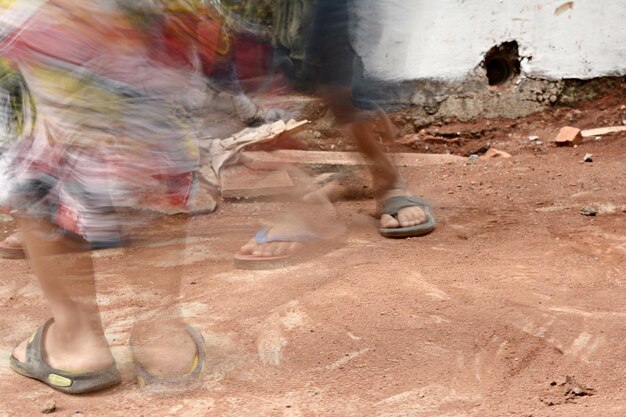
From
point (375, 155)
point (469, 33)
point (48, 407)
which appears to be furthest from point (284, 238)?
point (469, 33)

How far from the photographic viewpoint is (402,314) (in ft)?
7.98

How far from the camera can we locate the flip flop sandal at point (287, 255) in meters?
2.88

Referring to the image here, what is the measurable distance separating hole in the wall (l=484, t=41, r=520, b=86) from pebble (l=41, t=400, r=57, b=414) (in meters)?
3.29

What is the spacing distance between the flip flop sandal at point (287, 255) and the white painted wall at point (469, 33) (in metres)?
1.68

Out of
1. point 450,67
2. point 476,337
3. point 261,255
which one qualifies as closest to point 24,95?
point 261,255

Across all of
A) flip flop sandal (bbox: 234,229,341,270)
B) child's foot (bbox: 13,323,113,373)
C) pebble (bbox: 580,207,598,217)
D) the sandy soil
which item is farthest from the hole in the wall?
child's foot (bbox: 13,323,113,373)

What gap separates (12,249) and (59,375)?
120cm

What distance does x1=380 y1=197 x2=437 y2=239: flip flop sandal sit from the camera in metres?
3.11

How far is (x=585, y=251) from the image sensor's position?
2.89 m

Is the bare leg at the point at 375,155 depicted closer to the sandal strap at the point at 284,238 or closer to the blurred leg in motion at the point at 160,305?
the sandal strap at the point at 284,238

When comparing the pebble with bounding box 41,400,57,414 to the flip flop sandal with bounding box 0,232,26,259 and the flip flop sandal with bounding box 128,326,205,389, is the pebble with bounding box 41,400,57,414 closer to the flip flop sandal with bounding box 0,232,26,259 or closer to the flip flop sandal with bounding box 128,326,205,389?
the flip flop sandal with bounding box 128,326,205,389

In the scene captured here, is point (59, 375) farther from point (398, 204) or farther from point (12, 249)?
point (398, 204)

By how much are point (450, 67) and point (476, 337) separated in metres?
2.53

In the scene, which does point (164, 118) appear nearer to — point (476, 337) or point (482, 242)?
point (476, 337)
